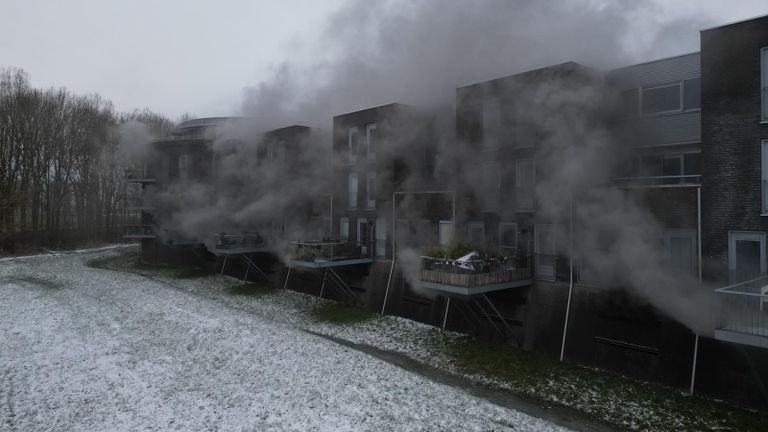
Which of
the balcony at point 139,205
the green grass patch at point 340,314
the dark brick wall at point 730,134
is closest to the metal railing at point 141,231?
the balcony at point 139,205

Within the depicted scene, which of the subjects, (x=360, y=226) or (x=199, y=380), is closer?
(x=199, y=380)

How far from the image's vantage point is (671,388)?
542 inches

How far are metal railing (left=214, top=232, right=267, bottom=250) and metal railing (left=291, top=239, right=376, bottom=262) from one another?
6922mm

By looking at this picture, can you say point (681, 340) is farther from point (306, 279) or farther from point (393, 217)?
point (306, 279)

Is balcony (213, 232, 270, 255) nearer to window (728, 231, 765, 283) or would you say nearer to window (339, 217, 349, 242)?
window (339, 217, 349, 242)

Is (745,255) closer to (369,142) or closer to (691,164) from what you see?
(691,164)

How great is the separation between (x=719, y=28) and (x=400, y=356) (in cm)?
1374

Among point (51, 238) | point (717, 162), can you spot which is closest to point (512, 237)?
point (717, 162)

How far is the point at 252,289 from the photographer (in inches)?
1138

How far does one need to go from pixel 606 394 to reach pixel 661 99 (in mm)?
9713

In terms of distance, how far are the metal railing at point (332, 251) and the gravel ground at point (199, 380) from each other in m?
3.27

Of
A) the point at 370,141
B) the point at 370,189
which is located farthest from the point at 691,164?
the point at 370,141

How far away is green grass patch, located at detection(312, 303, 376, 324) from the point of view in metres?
22.1

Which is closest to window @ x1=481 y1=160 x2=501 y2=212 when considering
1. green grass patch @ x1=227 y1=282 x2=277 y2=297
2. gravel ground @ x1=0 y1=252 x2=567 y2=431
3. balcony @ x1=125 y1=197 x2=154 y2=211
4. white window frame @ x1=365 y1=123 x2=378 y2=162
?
white window frame @ x1=365 y1=123 x2=378 y2=162
